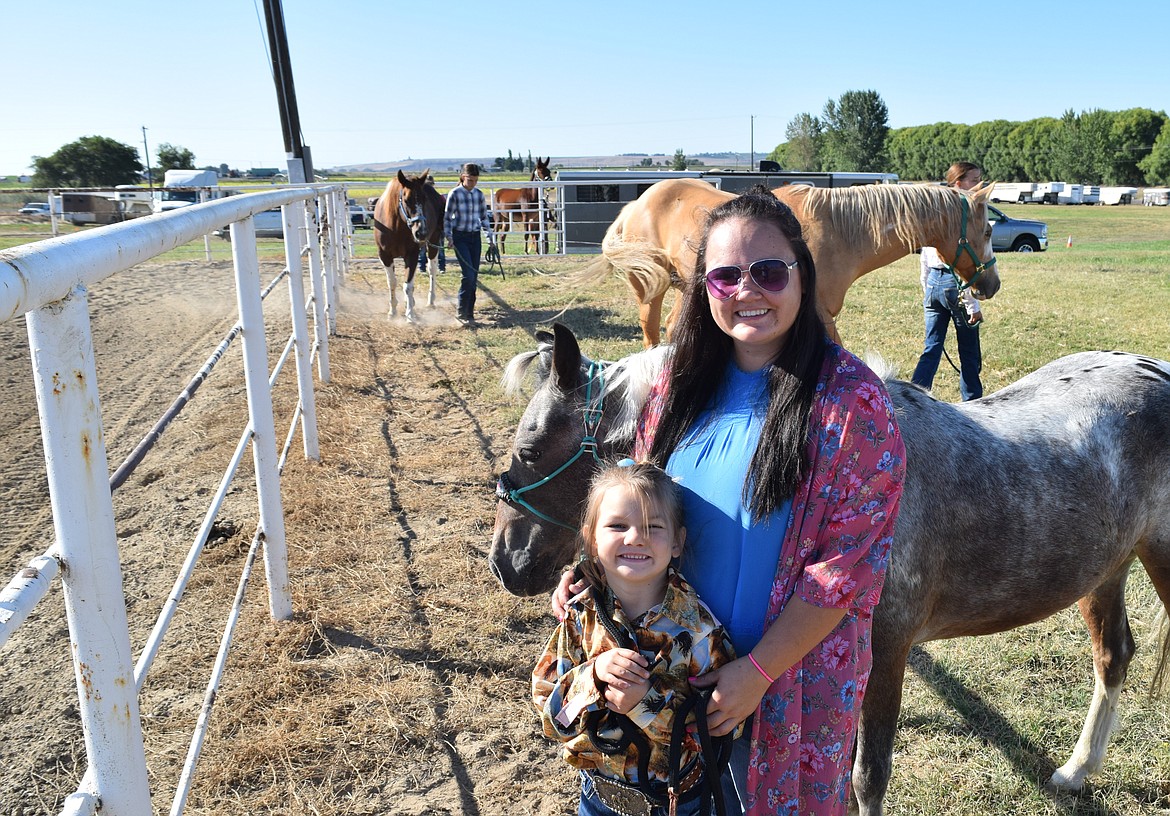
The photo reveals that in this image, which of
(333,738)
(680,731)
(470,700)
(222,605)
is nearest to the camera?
(680,731)

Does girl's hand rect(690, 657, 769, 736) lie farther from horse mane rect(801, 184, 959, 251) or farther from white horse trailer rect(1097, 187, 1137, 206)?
white horse trailer rect(1097, 187, 1137, 206)

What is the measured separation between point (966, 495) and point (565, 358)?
51.6 inches

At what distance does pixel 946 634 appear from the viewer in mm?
2557

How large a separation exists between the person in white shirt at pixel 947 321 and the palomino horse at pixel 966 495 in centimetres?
381

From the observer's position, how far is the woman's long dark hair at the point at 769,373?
1.57 m

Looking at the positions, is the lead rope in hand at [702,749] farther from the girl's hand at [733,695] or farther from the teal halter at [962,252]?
the teal halter at [962,252]

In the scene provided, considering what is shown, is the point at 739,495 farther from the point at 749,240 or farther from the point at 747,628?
the point at 749,240

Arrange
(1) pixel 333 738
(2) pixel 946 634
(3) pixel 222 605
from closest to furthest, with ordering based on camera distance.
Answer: (2) pixel 946 634 < (1) pixel 333 738 < (3) pixel 222 605

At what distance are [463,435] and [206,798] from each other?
4138 millimetres

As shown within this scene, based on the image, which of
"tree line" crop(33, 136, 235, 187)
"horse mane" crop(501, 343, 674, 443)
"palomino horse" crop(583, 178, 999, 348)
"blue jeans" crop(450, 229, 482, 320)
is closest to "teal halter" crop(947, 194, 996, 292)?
"palomino horse" crop(583, 178, 999, 348)

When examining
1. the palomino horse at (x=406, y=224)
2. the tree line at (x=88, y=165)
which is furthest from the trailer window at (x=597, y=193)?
the tree line at (x=88, y=165)

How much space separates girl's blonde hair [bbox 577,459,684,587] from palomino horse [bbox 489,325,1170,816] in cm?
70

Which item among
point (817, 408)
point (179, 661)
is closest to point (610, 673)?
point (817, 408)

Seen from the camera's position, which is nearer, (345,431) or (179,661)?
(179,661)
